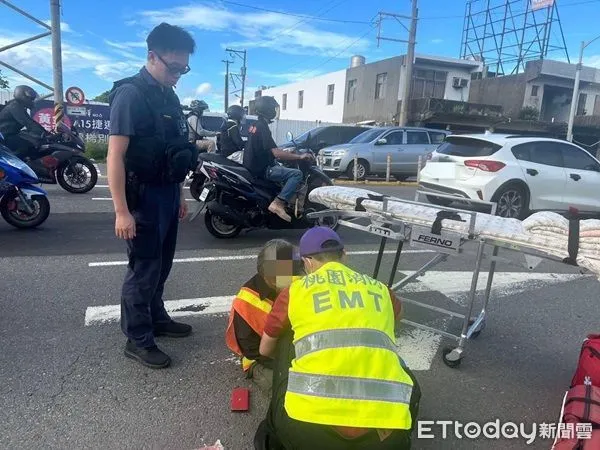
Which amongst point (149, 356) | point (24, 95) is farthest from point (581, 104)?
point (149, 356)

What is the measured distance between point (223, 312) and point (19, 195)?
373 cm

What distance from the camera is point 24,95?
306 inches

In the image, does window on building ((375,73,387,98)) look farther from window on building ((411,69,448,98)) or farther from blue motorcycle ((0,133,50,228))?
blue motorcycle ((0,133,50,228))

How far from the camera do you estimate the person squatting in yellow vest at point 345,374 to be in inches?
71.4

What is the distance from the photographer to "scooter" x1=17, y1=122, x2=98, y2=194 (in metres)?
8.12

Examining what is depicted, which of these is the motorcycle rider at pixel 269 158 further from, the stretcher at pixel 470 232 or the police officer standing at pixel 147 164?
the police officer standing at pixel 147 164

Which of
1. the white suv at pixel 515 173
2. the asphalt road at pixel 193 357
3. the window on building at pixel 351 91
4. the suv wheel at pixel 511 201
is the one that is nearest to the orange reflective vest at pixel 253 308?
the asphalt road at pixel 193 357

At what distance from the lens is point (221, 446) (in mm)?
2344

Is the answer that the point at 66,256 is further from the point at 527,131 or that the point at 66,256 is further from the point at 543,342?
the point at 527,131

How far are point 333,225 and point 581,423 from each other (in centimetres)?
433

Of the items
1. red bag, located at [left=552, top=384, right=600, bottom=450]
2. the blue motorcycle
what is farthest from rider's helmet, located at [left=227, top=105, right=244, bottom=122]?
red bag, located at [left=552, top=384, right=600, bottom=450]

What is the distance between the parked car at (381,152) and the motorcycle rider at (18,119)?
315 inches

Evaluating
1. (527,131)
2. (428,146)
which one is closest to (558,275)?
(428,146)

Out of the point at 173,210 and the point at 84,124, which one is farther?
the point at 84,124
